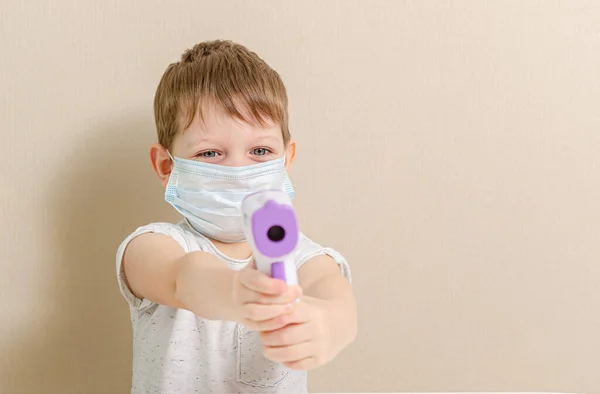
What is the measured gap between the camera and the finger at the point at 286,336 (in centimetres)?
76

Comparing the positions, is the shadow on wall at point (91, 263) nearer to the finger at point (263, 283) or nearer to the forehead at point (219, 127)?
the forehead at point (219, 127)

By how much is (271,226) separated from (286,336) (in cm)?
14

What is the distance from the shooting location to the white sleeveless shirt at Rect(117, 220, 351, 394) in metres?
1.08

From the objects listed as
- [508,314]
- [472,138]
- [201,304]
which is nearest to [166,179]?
[201,304]

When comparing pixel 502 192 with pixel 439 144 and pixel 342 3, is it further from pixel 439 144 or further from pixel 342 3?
pixel 342 3

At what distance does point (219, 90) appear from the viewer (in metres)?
1.08

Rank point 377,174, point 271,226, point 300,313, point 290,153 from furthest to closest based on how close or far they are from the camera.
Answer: point 377,174 → point 290,153 → point 300,313 → point 271,226

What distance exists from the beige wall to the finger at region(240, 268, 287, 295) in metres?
0.60

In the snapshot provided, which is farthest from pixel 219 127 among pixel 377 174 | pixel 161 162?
pixel 377 174

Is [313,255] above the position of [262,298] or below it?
above

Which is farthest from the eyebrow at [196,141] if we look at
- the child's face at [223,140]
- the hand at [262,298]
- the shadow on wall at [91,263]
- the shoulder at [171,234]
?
the hand at [262,298]

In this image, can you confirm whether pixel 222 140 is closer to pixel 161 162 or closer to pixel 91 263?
pixel 161 162

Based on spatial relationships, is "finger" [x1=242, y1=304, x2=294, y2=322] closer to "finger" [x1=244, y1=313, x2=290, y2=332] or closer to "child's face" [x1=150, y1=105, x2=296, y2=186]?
"finger" [x1=244, y1=313, x2=290, y2=332]

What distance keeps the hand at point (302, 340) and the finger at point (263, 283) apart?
0.20 ft
